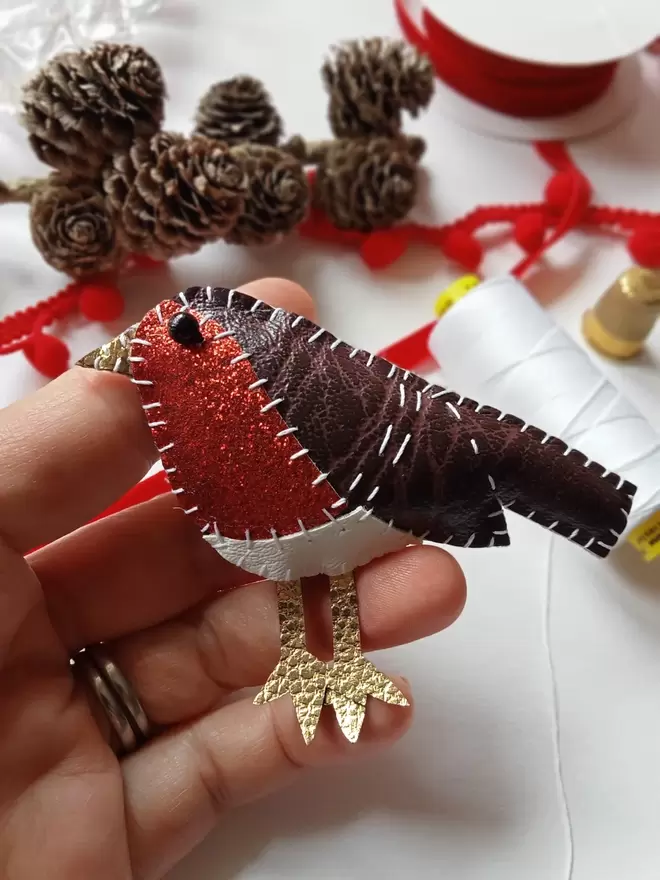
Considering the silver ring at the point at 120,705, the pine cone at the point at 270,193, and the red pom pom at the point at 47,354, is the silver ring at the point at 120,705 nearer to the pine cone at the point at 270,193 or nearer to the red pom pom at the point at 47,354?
the red pom pom at the point at 47,354

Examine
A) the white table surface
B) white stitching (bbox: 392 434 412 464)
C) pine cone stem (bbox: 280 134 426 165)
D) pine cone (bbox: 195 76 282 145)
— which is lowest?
the white table surface

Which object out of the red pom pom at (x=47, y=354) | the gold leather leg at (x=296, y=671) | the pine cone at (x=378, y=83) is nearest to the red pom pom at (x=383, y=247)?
the pine cone at (x=378, y=83)

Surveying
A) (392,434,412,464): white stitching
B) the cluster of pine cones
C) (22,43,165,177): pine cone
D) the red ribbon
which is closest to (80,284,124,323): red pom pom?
the cluster of pine cones

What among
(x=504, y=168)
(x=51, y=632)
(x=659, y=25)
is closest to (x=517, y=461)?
(x=51, y=632)

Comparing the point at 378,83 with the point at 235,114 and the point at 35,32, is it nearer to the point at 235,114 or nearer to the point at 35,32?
the point at 235,114

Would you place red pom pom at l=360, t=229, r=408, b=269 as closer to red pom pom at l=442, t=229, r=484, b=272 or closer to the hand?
red pom pom at l=442, t=229, r=484, b=272
